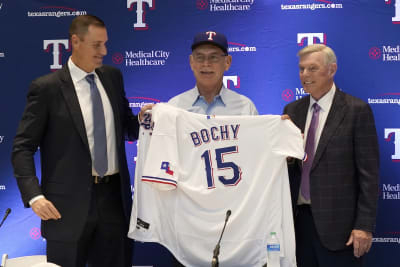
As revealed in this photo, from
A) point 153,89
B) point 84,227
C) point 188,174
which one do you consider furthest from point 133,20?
point 84,227

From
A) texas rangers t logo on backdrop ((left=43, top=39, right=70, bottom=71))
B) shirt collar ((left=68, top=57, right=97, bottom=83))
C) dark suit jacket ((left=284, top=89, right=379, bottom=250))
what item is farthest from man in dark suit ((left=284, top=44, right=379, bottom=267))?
texas rangers t logo on backdrop ((left=43, top=39, right=70, bottom=71))

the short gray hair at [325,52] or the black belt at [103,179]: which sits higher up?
the short gray hair at [325,52]

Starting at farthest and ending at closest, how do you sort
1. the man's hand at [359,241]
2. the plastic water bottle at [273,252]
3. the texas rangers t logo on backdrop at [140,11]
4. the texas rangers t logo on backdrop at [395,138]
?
1. the texas rangers t logo on backdrop at [140,11]
2. the texas rangers t logo on backdrop at [395,138]
3. the man's hand at [359,241]
4. the plastic water bottle at [273,252]

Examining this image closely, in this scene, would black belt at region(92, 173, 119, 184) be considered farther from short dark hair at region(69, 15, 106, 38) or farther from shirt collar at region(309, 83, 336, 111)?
shirt collar at region(309, 83, 336, 111)

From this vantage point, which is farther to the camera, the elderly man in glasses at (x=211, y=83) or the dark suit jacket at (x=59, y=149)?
the elderly man in glasses at (x=211, y=83)

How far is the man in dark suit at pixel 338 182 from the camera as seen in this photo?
8.42 feet

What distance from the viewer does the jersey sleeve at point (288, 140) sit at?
258 centimetres

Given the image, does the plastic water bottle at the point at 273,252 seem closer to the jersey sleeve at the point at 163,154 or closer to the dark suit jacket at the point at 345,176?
the dark suit jacket at the point at 345,176

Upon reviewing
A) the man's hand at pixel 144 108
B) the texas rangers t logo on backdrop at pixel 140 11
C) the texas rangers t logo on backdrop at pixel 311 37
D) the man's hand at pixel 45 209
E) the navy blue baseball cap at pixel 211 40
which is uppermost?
the texas rangers t logo on backdrop at pixel 140 11

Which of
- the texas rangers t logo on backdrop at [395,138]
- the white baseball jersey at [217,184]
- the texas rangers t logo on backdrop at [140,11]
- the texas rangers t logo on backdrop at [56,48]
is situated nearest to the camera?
the white baseball jersey at [217,184]

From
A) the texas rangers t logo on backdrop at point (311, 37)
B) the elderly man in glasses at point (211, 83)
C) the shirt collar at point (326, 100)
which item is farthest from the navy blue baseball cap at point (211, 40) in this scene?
the texas rangers t logo on backdrop at point (311, 37)

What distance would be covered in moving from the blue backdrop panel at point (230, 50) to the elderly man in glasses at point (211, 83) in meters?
0.87

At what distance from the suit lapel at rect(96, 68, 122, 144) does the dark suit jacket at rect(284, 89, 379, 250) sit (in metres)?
1.23

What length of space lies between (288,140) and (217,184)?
0.50 metres
